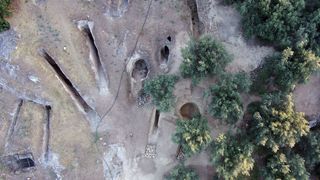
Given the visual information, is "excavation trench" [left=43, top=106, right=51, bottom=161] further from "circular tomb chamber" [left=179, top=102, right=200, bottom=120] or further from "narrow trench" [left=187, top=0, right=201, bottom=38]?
"narrow trench" [left=187, top=0, right=201, bottom=38]

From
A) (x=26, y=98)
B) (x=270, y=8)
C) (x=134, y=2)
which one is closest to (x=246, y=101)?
(x=270, y=8)

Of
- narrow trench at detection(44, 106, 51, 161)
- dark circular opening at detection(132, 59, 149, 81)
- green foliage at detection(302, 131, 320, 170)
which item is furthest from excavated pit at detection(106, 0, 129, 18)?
green foliage at detection(302, 131, 320, 170)

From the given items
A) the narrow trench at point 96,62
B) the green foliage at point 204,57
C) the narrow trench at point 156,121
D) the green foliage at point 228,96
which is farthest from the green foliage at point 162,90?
the narrow trench at point 96,62

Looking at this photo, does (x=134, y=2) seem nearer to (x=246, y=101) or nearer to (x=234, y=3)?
Answer: (x=234, y=3)

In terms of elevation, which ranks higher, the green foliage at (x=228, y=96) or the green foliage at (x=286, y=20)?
the green foliage at (x=286, y=20)

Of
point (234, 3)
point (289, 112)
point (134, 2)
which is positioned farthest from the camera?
point (134, 2)

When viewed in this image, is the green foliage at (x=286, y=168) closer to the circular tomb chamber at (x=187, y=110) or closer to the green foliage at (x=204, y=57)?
the circular tomb chamber at (x=187, y=110)
